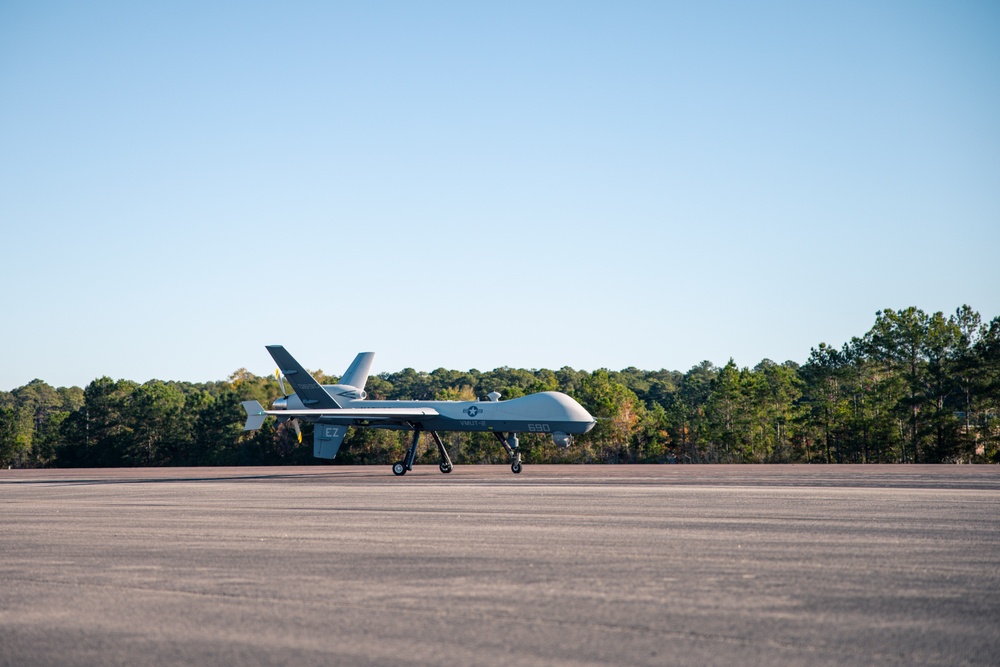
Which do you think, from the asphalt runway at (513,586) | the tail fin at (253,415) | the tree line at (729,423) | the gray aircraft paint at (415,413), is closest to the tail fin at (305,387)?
the gray aircraft paint at (415,413)

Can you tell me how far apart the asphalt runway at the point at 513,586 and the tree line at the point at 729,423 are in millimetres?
53538

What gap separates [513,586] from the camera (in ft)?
30.9

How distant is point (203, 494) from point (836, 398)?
68.8 metres

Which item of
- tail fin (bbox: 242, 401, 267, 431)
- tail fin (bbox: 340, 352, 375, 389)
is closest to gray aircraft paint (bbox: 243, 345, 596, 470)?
tail fin (bbox: 242, 401, 267, 431)

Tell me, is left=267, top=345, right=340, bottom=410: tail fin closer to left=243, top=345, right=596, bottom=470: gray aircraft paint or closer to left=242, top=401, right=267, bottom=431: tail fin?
left=243, top=345, right=596, bottom=470: gray aircraft paint

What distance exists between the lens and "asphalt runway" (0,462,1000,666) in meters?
6.78

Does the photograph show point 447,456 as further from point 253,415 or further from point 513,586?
point 513,586

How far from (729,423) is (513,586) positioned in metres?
78.7

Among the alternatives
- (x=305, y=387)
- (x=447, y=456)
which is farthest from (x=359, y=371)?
(x=447, y=456)

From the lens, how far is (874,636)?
6.99 meters

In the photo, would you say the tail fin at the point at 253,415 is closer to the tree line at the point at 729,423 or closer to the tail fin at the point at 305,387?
the tail fin at the point at 305,387

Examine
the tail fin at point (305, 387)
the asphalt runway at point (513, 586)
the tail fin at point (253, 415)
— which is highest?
the tail fin at point (305, 387)

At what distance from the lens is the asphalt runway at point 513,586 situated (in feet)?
22.2

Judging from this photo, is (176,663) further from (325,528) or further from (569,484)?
(569,484)
